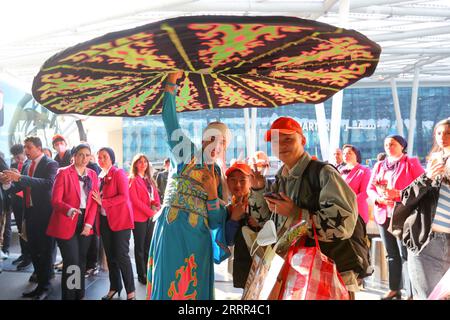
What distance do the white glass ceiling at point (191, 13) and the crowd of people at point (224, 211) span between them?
230 centimetres

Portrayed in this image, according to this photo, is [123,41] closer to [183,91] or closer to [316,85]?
[183,91]

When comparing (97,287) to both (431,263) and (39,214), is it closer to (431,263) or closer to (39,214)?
(39,214)

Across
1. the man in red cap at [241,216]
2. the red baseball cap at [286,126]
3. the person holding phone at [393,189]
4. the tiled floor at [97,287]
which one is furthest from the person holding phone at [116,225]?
the person holding phone at [393,189]

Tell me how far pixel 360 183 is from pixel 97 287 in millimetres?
3553

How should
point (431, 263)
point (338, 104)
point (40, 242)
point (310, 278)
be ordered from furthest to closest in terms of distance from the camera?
point (338, 104) → point (40, 242) → point (431, 263) → point (310, 278)

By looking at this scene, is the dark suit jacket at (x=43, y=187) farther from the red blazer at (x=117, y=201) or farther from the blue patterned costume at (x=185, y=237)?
the blue patterned costume at (x=185, y=237)

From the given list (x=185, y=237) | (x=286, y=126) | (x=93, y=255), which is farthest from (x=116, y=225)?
(x=286, y=126)

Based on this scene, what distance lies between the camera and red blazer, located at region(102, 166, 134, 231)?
414cm

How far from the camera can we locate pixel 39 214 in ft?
14.3

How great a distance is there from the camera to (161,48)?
1.84 meters

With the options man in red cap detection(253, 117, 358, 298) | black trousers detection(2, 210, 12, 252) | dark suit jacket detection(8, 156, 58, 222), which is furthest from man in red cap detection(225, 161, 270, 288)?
black trousers detection(2, 210, 12, 252)

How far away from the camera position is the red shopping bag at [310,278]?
5.51ft
